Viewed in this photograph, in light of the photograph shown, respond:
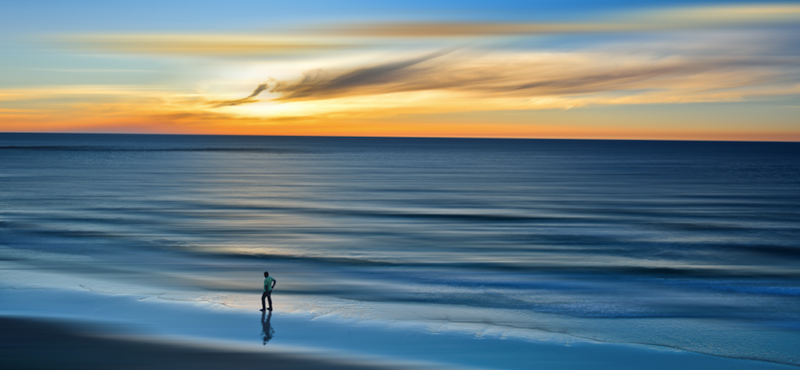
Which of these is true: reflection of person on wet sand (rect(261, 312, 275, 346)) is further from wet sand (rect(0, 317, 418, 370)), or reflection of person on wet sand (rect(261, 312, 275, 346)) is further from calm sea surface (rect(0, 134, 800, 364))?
calm sea surface (rect(0, 134, 800, 364))

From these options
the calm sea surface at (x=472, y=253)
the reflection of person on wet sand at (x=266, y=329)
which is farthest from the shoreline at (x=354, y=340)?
the calm sea surface at (x=472, y=253)

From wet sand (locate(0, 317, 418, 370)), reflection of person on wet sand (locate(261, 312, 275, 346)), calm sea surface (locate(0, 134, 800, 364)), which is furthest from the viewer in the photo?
calm sea surface (locate(0, 134, 800, 364))

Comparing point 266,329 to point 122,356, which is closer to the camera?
point 122,356

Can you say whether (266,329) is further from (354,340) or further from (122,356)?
(122,356)

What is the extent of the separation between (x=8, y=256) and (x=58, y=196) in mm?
26076

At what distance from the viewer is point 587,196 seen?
51281 millimetres

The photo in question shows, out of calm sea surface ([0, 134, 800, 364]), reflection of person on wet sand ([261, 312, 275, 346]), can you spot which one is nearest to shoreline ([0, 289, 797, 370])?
reflection of person on wet sand ([261, 312, 275, 346])

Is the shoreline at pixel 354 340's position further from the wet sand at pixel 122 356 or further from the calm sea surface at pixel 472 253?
the calm sea surface at pixel 472 253

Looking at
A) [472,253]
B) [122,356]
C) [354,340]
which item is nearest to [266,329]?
[354,340]

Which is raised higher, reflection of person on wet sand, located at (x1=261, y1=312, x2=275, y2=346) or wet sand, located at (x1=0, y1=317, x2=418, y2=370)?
reflection of person on wet sand, located at (x1=261, y1=312, x2=275, y2=346)

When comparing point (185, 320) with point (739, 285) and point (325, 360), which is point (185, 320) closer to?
point (325, 360)

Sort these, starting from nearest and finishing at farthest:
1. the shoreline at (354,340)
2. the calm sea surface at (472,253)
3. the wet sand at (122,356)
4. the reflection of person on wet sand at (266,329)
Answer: the wet sand at (122,356)
the shoreline at (354,340)
the reflection of person on wet sand at (266,329)
the calm sea surface at (472,253)

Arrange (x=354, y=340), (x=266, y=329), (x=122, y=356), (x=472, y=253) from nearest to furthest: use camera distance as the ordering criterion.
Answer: (x=122, y=356), (x=354, y=340), (x=266, y=329), (x=472, y=253)

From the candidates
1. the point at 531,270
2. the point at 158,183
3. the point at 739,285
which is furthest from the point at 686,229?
the point at 158,183
